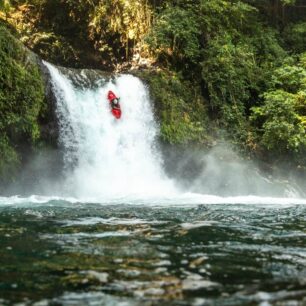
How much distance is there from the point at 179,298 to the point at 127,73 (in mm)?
11991

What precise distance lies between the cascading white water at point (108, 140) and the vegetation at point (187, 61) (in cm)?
68

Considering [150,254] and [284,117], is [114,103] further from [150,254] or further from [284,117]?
[150,254]

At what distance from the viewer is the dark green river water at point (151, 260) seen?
334 centimetres

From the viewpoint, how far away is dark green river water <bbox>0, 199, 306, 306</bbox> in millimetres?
3336

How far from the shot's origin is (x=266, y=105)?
15719mm

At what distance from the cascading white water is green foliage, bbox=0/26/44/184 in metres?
1.12

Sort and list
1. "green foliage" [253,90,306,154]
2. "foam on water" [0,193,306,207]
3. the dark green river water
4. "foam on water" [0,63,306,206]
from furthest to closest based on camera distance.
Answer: "green foliage" [253,90,306,154] < "foam on water" [0,63,306,206] < "foam on water" [0,193,306,207] < the dark green river water

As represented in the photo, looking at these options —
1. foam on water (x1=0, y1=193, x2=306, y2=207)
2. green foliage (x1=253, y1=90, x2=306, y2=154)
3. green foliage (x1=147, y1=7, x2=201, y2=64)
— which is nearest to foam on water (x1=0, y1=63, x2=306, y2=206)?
foam on water (x1=0, y1=193, x2=306, y2=207)

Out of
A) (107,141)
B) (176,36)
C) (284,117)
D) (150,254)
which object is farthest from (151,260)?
(284,117)

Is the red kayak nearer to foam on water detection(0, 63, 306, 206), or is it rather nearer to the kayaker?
the kayaker

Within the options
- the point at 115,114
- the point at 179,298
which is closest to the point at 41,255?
the point at 179,298

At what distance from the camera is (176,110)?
14750 mm

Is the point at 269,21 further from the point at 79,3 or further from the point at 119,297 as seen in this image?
the point at 119,297

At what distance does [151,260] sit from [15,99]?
786cm
